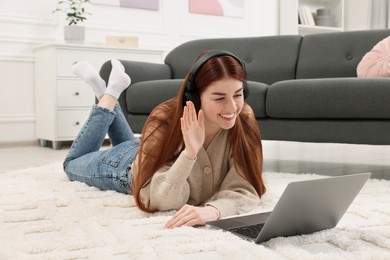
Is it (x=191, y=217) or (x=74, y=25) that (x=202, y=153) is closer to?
(x=191, y=217)

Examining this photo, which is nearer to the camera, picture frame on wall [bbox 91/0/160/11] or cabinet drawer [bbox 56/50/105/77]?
→ cabinet drawer [bbox 56/50/105/77]

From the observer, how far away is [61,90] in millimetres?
3682

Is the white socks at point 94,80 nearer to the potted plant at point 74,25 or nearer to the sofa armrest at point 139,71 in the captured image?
the sofa armrest at point 139,71

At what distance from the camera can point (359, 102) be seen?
7.17ft

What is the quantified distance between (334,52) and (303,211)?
2.12 m

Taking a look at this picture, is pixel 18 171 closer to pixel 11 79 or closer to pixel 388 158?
pixel 11 79

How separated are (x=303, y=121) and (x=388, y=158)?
1.06 m

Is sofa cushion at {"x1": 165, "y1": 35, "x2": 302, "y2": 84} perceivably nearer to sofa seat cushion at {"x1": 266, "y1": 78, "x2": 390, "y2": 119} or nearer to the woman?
sofa seat cushion at {"x1": 266, "y1": 78, "x2": 390, "y2": 119}

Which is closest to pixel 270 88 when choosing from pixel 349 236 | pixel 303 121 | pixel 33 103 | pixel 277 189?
pixel 303 121

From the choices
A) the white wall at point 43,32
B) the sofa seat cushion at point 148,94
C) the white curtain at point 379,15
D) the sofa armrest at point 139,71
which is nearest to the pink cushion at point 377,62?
the sofa seat cushion at point 148,94

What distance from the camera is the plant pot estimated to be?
12.5 ft

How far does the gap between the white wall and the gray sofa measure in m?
0.97

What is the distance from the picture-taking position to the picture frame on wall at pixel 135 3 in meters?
4.23

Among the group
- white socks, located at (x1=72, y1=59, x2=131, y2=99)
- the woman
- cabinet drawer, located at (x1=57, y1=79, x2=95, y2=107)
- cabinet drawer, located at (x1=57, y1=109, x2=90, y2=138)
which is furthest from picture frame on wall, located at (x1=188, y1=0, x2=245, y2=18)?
the woman
